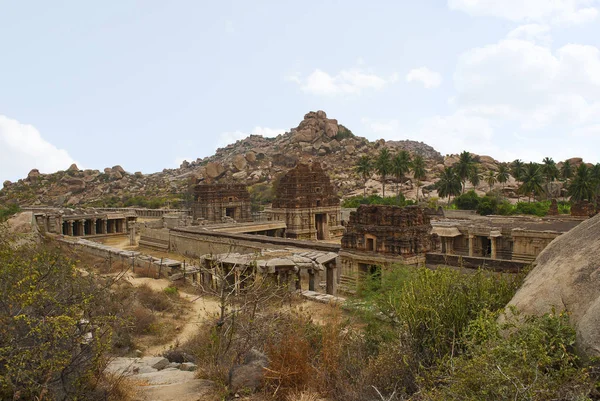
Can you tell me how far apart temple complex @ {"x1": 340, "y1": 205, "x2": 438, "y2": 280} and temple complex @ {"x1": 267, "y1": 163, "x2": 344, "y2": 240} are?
62.0 feet

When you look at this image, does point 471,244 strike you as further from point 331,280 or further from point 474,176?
point 474,176

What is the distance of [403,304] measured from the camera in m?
8.25

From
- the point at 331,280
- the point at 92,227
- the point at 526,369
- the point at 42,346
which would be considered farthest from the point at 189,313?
the point at 92,227

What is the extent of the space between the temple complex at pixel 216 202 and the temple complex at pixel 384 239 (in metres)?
24.4

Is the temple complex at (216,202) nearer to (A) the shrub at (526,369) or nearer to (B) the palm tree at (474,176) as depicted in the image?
(B) the palm tree at (474,176)

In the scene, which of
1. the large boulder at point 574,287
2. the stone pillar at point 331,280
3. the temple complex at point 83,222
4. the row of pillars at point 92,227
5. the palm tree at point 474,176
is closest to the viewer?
the large boulder at point 574,287

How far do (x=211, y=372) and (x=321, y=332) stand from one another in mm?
2543

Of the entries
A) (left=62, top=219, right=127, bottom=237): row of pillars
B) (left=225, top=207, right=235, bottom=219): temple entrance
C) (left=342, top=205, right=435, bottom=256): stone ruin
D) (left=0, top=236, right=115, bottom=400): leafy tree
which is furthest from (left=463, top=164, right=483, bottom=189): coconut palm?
(left=0, top=236, right=115, bottom=400): leafy tree

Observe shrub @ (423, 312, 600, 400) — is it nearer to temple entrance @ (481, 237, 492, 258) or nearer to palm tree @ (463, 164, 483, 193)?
temple entrance @ (481, 237, 492, 258)

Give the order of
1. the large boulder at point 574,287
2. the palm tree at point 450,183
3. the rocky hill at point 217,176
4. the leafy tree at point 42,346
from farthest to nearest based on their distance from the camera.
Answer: the rocky hill at point 217,176, the palm tree at point 450,183, the leafy tree at point 42,346, the large boulder at point 574,287

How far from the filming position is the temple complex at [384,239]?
18441 mm

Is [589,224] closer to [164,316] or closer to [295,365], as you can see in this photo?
[295,365]

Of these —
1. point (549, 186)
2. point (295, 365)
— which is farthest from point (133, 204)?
point (295, 365)

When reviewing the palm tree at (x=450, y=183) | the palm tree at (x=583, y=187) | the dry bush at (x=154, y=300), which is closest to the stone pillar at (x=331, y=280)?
the dry bush at (x=154, y=300)
